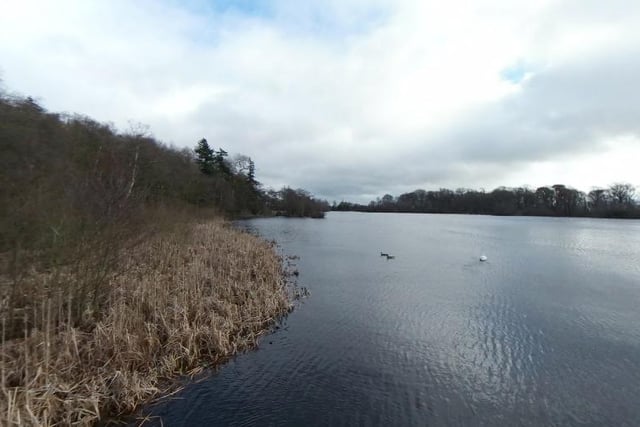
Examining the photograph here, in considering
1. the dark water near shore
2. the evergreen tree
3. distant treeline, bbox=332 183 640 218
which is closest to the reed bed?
the dark water near shore

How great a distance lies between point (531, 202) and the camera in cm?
10669

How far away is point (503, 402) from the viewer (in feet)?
21.1

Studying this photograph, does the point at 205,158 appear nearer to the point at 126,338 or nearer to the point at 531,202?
the point at 126,338

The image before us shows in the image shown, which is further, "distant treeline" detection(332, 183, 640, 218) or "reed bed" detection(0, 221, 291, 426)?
"distant treeline" detection(332, 183, 640, 218)

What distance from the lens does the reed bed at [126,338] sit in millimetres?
4961

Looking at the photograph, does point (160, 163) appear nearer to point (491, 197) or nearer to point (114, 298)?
point (114, 298)

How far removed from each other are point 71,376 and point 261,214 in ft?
219

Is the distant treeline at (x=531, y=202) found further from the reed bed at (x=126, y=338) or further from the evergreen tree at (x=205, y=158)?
the reed bed at (x=126, y=338)

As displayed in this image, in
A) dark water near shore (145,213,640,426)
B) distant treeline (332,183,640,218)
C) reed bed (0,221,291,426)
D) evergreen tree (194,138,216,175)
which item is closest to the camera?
reed bed (0,221,291,426)

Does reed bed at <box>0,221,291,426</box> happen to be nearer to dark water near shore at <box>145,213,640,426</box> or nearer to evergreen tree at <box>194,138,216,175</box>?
dark water near shore at <box>145,213,640,426</box>

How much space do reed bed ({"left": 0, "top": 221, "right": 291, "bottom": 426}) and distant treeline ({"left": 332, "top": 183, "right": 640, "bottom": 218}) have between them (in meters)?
99.7

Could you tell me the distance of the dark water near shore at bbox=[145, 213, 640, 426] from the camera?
6047 millimetres

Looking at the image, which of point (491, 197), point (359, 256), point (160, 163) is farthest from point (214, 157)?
point (491, 197)

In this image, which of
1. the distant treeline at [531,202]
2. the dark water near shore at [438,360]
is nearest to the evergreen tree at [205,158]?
the dark water near shore at [438,360]
